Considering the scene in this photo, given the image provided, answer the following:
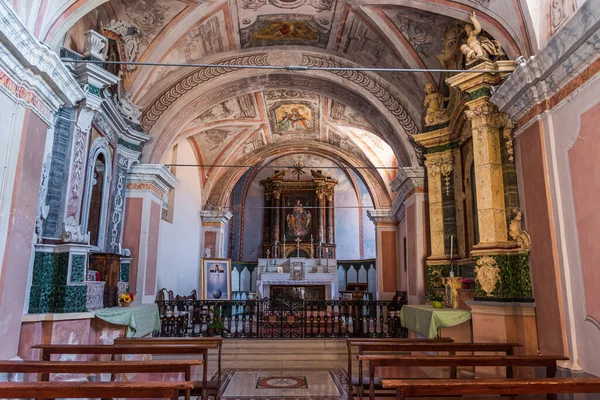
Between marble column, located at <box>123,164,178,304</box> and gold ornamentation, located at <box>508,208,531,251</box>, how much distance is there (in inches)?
243

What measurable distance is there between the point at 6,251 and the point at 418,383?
3.92m

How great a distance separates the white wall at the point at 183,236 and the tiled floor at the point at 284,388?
4494 mm

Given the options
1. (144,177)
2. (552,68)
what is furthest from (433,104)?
(144,177)

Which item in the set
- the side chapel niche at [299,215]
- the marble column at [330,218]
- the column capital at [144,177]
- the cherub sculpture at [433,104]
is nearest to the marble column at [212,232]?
the side chapel niche at [299,215]

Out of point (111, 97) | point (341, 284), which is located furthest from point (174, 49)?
Answer: point (341, 284)

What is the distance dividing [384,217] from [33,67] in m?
9.76

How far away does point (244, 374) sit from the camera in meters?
6.51

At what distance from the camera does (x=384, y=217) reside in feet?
41.6

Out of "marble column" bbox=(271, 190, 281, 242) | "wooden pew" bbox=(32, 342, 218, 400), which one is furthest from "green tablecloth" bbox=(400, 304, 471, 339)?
"marble column" bbox=(271, 190, 281, 242)

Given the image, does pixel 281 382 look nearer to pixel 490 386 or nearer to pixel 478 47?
pixel 490 386

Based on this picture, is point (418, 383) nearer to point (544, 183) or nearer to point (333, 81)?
point (544, 183)

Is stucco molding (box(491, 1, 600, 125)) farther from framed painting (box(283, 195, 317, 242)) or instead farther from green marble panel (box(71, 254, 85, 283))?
framed painting (box(283, 195, 317, 242))

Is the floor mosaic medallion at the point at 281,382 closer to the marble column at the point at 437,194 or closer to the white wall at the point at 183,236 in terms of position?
the marble column at the point at 437,194

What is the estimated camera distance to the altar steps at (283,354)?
24.1 ft
